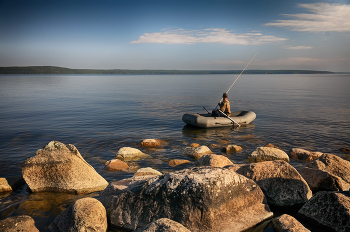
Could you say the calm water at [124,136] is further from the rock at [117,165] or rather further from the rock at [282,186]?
the rock at [282,186]

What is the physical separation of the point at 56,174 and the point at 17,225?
220 centimetres

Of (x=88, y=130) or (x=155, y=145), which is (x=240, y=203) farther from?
(x=88, y=130)

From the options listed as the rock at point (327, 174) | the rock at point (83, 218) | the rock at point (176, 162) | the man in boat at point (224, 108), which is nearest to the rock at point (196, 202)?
the rock at point (83, 218)

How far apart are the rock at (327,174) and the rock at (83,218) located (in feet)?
17.8

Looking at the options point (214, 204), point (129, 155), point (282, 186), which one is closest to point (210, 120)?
point (129, 155)

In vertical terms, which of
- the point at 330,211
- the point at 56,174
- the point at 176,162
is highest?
the point at 330,211

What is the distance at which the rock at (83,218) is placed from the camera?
498 cm

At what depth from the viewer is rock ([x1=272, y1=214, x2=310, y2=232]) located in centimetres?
471

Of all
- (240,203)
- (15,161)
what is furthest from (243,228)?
(15,161)

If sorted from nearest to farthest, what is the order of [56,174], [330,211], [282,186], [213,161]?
[330,211] → [282,186] → [56,174] → [213,161]

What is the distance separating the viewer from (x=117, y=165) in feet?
31.2

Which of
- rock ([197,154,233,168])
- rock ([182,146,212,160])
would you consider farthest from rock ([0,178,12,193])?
rock ([182,146,212,160])

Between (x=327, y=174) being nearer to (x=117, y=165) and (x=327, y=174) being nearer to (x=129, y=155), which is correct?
(x=117, y=165)

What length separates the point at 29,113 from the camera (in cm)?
2333
